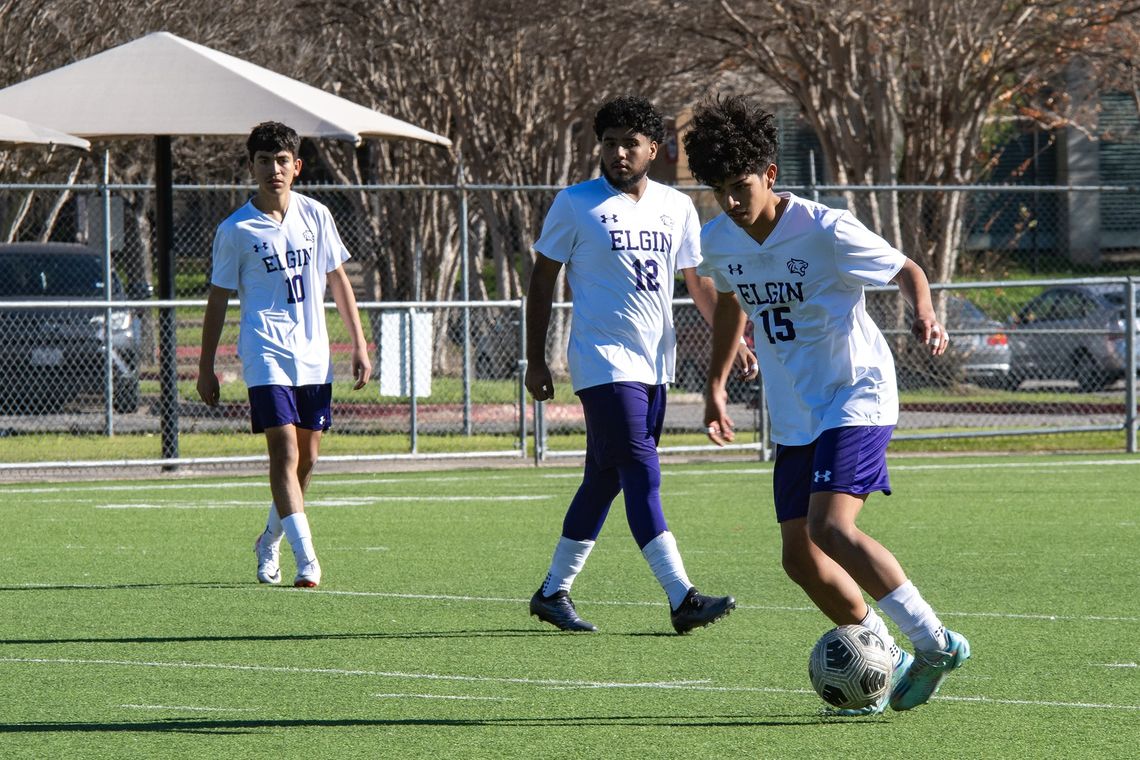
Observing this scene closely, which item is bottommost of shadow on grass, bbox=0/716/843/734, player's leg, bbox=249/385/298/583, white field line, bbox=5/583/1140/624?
white field line, bbox=5/583/1140/624

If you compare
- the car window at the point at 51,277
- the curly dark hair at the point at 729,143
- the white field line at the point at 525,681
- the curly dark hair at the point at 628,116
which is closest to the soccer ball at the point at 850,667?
the white field line at the point at 525,681

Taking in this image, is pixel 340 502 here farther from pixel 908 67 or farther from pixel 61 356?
pixel 908 67

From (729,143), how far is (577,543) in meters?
2.50

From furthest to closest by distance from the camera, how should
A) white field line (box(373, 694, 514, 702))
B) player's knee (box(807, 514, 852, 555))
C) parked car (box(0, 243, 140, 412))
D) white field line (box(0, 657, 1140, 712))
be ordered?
parked car (box(0, 243, 140, 412)) → white field line (box(373, 694, 514, 702)) → white field line (box(0, 657, 1140, 712)) → player's knee (box(807, 514, 852, 555))

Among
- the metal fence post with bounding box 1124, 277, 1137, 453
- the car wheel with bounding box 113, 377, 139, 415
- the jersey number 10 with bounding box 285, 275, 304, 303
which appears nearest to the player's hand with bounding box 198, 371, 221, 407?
the jersey number 10 with bounding box 285, 275, 304, 303

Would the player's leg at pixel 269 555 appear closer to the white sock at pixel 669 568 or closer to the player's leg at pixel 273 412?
the player's leg at pixel 273 412

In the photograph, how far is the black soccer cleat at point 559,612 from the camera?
781cm

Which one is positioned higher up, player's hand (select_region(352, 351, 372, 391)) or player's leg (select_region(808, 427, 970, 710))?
player's hand (select_region(352, 351, 372, 391))

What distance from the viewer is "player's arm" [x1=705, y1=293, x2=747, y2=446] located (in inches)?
261

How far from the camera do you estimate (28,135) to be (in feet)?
45.4

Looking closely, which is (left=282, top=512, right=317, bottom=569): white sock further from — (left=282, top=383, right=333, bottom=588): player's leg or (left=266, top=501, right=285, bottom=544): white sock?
(left=266, top=501, right=285, bottom=544): white sock

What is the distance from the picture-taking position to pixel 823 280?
6.01 metres

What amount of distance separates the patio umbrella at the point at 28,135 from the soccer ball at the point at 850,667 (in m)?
9.48

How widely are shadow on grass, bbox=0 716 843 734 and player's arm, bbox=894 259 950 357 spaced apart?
121cm
